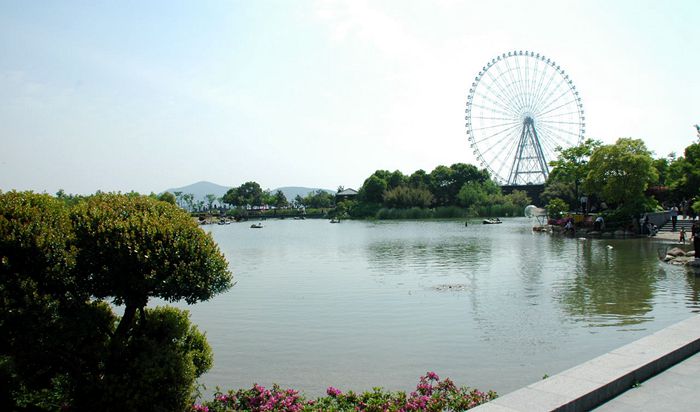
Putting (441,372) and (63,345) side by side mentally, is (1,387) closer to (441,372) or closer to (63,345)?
(63,345)

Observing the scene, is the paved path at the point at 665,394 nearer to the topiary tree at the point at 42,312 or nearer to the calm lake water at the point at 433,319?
the calm lake water at the point at 433,319

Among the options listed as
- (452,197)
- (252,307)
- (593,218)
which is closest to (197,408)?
(252,307)

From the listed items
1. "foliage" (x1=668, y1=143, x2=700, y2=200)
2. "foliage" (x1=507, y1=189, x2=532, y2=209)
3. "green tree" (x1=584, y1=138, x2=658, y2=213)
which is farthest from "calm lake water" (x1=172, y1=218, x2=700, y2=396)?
"foliage" (x1=507, y1=189, x2=532, y2=209)

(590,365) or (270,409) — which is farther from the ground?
(590,365)

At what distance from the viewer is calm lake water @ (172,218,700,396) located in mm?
9695

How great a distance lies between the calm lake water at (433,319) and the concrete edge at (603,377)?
7.87 feet

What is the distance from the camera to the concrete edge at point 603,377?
5.04 metres

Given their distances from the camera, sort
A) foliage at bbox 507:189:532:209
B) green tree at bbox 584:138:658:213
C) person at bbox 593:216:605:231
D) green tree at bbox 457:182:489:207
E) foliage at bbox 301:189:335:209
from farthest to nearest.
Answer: foliage at bbox 301:189:335:209, green tree at bbox 457:182:489:207, foliage at bbox 507:189:532:209, person at bbox 593:216:605:231, green tree at bbox 584:138:658:213

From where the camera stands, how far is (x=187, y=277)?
6.84 metres

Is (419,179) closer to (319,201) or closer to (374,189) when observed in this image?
(374,189)

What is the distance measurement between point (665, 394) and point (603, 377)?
609 millimetres

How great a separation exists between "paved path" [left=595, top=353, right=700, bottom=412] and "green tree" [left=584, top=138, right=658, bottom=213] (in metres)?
39.9

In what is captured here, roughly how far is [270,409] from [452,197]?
4319 inches

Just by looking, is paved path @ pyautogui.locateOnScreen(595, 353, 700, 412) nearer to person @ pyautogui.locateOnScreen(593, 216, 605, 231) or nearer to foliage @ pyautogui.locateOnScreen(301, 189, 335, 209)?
person @ pyautogui.locateOnScreen(593, 216, 605, 231)
